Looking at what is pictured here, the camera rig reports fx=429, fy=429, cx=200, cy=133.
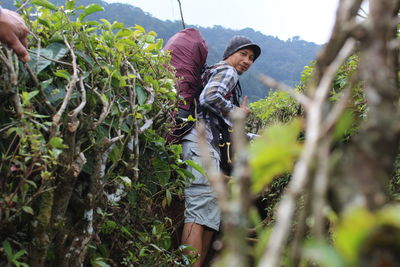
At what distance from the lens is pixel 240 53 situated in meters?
3.78

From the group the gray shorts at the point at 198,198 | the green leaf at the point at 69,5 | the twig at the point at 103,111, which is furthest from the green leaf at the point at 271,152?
the gray shorts at the point at 198,198

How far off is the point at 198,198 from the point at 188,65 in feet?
3.52

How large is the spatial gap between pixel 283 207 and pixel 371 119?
0.12 m

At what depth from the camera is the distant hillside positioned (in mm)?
46594

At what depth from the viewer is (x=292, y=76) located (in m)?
49.8

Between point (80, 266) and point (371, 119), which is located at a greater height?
point (371, 119)

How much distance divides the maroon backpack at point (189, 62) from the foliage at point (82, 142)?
0.78 meters

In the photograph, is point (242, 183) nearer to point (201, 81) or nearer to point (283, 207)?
point (283, 207)

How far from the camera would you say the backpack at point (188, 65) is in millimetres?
3348

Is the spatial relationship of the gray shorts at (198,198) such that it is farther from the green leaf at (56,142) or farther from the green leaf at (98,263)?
the green leaf at (56,142)

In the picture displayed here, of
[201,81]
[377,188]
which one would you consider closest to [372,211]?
[377,188]

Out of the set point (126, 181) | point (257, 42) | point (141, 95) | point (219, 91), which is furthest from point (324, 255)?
point (257, 42)

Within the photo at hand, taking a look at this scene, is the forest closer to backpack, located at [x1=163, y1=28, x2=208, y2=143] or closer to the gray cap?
backpack, located at [x1=163, y1=28, x2=208, y2=143]

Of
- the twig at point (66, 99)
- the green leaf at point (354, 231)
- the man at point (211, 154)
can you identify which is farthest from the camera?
the man at point (211, 154)
